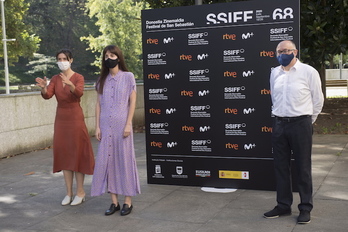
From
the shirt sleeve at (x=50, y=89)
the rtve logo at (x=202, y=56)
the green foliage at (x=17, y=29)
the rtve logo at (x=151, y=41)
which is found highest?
the green foliage at (x=17, y=29)

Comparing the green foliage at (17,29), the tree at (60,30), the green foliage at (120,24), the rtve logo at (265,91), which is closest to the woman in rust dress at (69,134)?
the rtve logo at (265,91)

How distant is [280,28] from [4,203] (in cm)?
434

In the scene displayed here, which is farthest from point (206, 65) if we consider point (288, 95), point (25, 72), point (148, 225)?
point (25, 72)

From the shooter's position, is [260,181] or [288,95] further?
[260,181]

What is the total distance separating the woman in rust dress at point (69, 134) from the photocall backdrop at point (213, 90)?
1.30 metres

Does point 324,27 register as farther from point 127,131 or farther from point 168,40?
point 127,131

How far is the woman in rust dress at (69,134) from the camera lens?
668cm

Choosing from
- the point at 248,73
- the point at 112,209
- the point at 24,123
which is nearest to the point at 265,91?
the point at 248,73

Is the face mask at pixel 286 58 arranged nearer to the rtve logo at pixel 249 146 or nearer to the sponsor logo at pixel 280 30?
the sponsor logo at pixel 280 30

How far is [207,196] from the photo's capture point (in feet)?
23.2

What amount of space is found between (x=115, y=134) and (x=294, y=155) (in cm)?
208

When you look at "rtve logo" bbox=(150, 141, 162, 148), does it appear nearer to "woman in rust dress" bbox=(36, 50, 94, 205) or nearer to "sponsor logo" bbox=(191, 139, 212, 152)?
"sponsor logo" bbox=(191, 139, 212, 152)

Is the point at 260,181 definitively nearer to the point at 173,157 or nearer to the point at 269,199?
the point at 269,199

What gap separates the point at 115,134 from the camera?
245 inches
